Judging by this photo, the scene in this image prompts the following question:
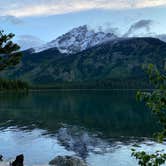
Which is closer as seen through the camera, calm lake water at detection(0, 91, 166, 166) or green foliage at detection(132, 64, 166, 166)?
green foliage at detection(132, 64, 166, 166)

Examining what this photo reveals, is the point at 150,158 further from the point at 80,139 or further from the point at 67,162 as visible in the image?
the point at 80,139

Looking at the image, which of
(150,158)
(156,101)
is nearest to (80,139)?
(156,101)

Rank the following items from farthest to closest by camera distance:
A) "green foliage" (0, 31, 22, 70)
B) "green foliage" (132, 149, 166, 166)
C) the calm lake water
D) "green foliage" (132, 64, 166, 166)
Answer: the calm lake water < "green foliage" (0, 31, 22, 70) < "green foliage" (132, 64, 166, 166) < "green foliage" (132, 149, 166, 166)

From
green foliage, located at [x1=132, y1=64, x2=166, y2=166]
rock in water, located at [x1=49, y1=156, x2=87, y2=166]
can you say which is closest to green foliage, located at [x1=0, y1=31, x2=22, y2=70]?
rock in water, located at [x1=49, y1=156, x2=87, y2=166]

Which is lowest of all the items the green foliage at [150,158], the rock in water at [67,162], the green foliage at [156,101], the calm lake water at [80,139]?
A: the calm lake water at [80,139]

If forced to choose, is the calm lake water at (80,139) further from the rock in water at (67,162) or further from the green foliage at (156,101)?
the green foliage at (156,101)

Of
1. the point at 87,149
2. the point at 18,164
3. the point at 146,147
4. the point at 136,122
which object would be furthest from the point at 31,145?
the point at 136,122

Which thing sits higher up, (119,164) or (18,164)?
(18,164)

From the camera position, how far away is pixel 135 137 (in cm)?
8200

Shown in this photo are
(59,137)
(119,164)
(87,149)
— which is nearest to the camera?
(119,164)

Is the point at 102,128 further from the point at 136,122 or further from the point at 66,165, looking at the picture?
the point at 66,165

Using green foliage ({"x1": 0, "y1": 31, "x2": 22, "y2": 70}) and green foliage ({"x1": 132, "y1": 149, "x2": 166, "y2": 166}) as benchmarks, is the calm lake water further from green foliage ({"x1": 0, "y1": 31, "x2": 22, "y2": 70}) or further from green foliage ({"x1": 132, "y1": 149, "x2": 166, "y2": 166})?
green foliage ({"x1": 132, "y1": 149, "x2": 166, "y2": 166})

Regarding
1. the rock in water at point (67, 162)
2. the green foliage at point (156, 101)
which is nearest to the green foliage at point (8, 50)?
the rock in water at point (67, 162)

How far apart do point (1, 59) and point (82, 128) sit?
5944 centimetres
